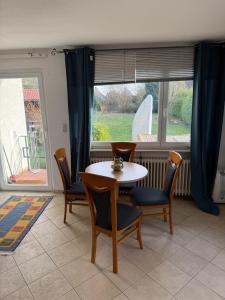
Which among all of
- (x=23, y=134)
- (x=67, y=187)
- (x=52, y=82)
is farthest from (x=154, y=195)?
(x=23, y=134)

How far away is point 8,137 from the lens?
3.83 metres

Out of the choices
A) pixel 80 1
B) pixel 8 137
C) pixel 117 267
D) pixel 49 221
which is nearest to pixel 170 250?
pixel 117 267

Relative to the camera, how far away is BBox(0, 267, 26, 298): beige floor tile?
181cm

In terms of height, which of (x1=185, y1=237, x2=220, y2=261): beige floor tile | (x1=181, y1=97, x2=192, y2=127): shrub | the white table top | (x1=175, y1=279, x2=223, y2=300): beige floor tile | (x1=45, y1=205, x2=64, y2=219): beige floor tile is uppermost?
(x1=181, y1=97, x2=192, y2=127): shrub

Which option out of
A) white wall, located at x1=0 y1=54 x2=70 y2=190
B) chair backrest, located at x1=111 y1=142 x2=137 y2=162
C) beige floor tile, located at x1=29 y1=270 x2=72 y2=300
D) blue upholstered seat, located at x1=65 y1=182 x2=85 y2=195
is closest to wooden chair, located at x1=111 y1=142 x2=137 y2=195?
chair backrest, located at x1=111 y1=142 x2=137 y2=162

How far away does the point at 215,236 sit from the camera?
250cm

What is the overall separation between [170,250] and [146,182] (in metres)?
1.25

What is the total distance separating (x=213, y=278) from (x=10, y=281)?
1799mm

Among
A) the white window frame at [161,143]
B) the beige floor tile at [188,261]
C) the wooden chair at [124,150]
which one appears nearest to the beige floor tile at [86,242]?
the beige floor tile at [188,261]

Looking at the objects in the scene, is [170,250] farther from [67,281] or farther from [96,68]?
[96,68]

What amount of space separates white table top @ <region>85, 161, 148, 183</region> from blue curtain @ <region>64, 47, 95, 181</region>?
0.56 metres

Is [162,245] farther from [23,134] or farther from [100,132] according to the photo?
[23,134]

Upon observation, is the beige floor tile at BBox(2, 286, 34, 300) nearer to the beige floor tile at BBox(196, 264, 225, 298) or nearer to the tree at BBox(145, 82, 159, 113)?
the beige floor tile at BBox(196, 264, 225, 298)

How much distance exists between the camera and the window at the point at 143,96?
10.1ft
